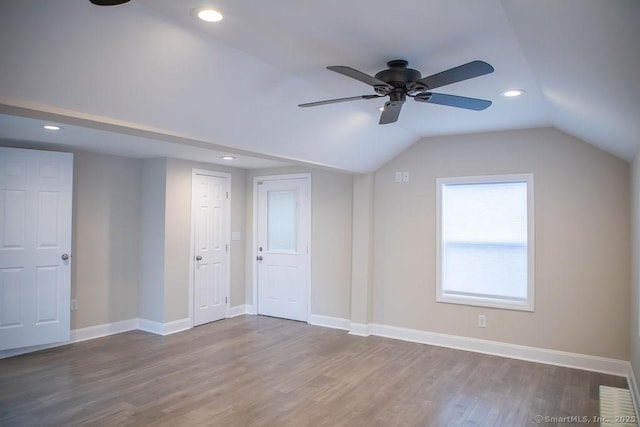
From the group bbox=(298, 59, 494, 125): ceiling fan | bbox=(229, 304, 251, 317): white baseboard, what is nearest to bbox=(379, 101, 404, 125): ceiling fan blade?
bbox=(298, 59, 494, 125): ceiling fan

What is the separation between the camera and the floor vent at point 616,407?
3104 millimetres

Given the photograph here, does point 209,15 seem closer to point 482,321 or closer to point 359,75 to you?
point 359,75

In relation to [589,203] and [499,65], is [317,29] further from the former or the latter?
[589,203]

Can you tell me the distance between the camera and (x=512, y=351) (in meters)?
4.59

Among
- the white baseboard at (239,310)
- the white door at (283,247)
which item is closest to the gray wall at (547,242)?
the white door at (283,247)

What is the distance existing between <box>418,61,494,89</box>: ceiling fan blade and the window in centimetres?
265

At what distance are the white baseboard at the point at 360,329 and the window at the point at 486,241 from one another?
1031 mm

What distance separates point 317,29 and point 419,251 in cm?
351

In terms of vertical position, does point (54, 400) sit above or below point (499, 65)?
below

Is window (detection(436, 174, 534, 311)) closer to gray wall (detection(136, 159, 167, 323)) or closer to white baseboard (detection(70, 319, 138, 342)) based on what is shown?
gray wall (detection(136, 159, 167, 323))

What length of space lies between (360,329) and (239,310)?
2121mm

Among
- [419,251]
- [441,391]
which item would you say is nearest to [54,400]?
[441,391]

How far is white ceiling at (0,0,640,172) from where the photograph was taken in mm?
1888

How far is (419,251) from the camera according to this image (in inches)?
205
